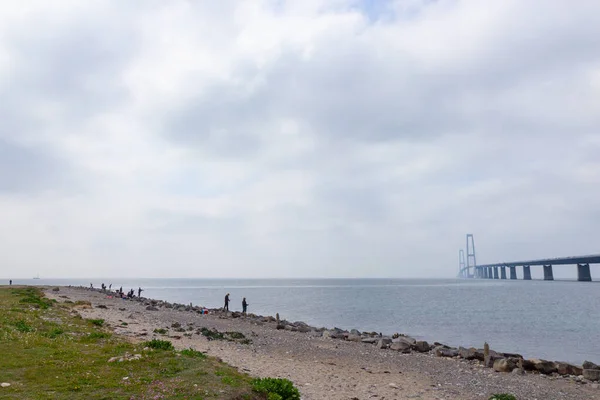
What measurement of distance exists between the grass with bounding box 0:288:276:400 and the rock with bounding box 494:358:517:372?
18.0 metres

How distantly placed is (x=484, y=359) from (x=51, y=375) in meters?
25.8

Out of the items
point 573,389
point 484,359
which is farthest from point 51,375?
point 484,359

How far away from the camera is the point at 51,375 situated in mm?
14516

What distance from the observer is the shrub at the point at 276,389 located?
46.1ft

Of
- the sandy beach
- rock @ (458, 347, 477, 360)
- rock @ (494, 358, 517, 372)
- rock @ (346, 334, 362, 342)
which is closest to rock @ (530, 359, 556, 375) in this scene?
the sandy beach

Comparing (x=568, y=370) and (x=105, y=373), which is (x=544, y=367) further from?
(x=105, y=373)

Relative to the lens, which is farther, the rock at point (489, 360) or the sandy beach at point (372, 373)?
the rock at point (489, 360)

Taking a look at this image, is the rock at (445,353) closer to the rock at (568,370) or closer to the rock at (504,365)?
the rock at (504,365)

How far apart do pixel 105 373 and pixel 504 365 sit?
893 inches

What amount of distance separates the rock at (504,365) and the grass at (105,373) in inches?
709

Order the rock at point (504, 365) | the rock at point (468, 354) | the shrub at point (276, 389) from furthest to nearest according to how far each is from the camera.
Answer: the rock at point (468, 354), the rock at point (504, 365), the shrub at point (276, 389)

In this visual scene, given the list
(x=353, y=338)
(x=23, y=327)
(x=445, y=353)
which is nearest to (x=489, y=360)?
(x=445, y=353)

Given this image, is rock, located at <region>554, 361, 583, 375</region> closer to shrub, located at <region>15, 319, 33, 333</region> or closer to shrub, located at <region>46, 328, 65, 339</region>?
shrub, located at <region>46, 328, 65, 339</region>

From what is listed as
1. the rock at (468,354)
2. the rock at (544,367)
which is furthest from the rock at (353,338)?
the rock at (544,367)
